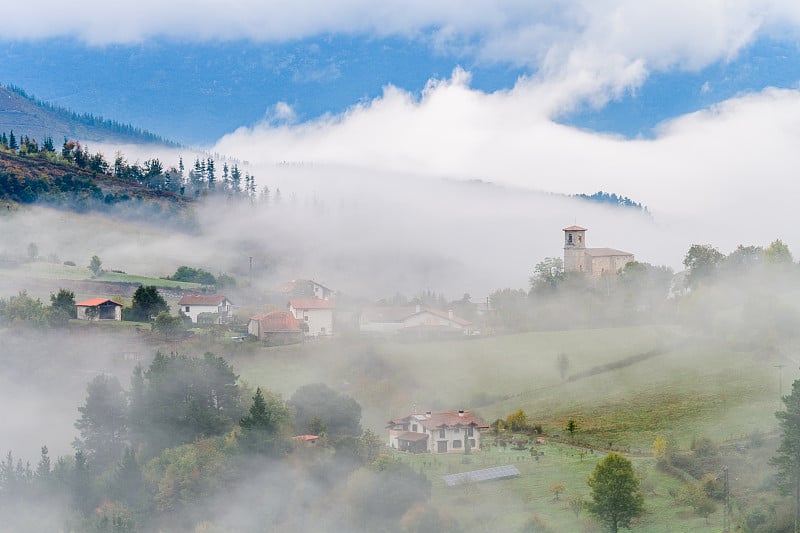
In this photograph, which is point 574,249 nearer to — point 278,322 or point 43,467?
point 278,322

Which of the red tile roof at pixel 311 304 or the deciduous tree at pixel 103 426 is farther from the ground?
the red tile roof at pixel 311 304

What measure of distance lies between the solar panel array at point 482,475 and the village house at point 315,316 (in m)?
43.5

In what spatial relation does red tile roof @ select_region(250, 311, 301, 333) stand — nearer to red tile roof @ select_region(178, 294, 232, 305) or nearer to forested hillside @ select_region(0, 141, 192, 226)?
red tile roof @ select_region(178, 294, 232, 305)

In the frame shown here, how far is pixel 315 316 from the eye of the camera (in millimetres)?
105000

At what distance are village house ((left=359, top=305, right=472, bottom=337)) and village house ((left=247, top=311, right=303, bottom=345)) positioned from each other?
744 centimetres

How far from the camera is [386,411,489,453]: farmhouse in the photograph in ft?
220

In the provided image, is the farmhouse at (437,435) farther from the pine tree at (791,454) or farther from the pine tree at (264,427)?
the pine tree at (791,454)

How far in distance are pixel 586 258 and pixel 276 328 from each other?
51.9 meters

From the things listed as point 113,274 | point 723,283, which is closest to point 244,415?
point 723,283

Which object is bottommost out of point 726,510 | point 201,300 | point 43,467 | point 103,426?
point 43,467

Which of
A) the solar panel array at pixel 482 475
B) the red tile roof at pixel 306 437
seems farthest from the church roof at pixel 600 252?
the solar panel array at pixel 482 475

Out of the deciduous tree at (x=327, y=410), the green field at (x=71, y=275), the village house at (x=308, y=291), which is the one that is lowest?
the deciduous tree at (x=327, y=410)

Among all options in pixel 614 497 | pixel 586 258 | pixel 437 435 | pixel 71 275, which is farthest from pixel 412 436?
pixel 71 275

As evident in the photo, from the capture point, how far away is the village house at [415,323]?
104m
